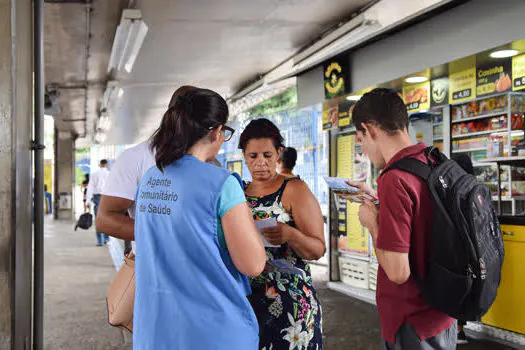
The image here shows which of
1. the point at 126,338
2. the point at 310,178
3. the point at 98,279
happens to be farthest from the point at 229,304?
the point at 310,178

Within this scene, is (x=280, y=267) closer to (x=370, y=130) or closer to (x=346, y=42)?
(x=370, y=130)

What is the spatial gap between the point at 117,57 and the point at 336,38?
3.36 meters

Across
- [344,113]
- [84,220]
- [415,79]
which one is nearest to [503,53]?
[415,79]

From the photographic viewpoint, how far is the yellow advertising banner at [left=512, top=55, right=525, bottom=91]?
195 inches

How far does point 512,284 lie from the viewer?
4316mm

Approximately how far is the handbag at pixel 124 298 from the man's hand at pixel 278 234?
22.1 inches

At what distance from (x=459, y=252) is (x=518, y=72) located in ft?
13.1

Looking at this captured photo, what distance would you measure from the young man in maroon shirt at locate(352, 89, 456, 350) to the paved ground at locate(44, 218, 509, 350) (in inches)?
111

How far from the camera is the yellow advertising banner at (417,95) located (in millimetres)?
6090

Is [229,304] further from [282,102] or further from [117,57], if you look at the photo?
[282,102]

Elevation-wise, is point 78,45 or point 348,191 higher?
point 78,45

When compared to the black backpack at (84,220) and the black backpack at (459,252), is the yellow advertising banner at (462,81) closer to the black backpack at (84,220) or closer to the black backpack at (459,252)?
the black backpack at (459,252)

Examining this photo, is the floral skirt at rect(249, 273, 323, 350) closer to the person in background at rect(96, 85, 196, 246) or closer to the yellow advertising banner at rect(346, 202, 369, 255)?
the person in background at rect(96, 85, 196, 246)

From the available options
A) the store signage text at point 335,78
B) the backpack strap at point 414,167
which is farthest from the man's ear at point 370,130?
the store signage text at point 335,78
